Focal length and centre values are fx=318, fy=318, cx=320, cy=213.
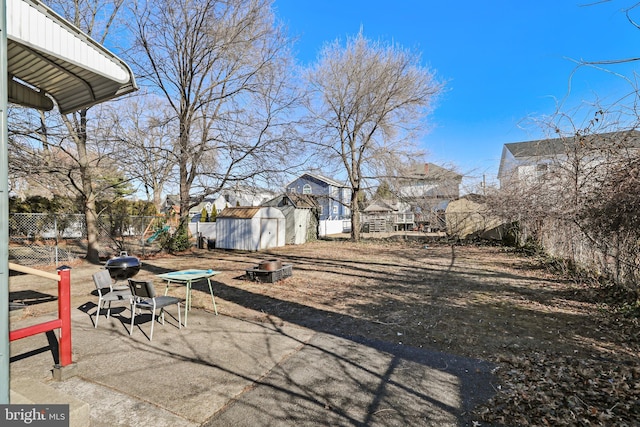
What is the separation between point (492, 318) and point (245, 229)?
1248cm

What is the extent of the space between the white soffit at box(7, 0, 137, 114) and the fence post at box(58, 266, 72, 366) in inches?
79.0

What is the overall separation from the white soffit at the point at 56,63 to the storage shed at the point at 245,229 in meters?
11.8

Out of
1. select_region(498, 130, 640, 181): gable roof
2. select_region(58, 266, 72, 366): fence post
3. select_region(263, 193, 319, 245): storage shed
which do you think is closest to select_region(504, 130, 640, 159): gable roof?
select_region(498, 130, 640, 181): gable roof

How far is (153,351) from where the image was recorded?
156 inches

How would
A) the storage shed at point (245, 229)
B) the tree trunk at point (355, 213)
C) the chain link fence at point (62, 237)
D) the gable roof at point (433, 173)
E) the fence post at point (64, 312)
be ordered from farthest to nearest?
the tree trunk at point (355, 213), the gable roof at point (433, 173), the storage shed at point (245, 229), the chain link fence at point (62, 237), the fence post at point (64, 312)

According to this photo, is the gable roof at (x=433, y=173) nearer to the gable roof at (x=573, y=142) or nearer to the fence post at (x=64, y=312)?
the gable roof at (x=573, y=142)

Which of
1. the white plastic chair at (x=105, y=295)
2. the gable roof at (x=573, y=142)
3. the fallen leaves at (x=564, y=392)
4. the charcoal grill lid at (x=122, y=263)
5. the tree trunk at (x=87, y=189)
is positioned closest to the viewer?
the fallen leaves at (x=564, y=392)

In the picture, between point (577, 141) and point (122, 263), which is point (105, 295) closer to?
point (122, 263)

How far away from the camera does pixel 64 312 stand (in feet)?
10.6

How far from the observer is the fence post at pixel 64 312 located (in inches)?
126

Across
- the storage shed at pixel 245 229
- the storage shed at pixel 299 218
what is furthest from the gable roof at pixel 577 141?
the storage shed at pixel 299 218
